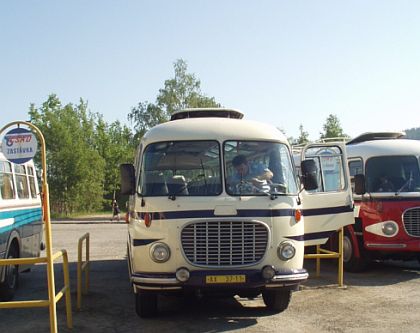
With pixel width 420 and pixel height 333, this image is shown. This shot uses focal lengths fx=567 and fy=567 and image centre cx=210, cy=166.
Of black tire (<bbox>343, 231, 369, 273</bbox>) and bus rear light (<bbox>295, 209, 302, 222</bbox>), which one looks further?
black tire (<bbox>343, 231, 369, 273</bbox>)

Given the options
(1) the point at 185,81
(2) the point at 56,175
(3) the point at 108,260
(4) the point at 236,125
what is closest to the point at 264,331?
(4) the point at 236,125

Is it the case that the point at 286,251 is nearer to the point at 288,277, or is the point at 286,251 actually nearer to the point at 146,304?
the point at 288,277

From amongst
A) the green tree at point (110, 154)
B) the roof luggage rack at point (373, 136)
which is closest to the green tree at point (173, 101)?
the green tree at point (110, 154)

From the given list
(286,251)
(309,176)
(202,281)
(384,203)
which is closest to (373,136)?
(384,203)

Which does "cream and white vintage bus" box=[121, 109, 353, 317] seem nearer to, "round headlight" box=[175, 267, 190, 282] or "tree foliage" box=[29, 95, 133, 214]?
"round headlight" box=[175, 267, 190, 282]

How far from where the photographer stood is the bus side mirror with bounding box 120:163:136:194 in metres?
8.17

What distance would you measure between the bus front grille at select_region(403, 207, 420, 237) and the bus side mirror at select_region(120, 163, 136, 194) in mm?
6205

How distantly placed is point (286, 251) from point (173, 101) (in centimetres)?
4836

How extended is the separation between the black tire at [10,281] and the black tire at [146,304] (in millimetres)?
2740

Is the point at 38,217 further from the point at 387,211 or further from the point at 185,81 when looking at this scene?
the point at 185,81

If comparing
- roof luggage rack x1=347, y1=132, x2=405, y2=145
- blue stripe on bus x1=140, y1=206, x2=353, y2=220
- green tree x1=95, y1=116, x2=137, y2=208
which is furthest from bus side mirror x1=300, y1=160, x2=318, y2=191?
green tree x1=95, y1=116, x2=137, y2=208

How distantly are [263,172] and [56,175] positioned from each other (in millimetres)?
39992

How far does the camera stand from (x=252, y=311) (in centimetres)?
868

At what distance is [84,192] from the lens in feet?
155
